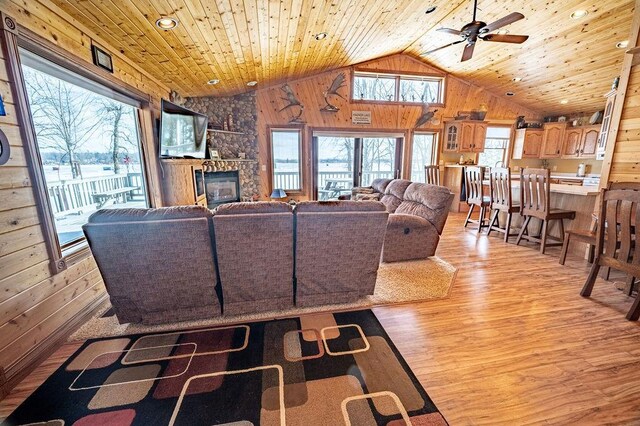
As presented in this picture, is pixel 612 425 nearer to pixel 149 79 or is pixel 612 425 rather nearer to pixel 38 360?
pixel 38 360

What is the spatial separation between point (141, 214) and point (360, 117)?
545cm

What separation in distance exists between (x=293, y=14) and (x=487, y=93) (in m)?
5.88

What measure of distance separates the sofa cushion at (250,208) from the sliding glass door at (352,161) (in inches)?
175

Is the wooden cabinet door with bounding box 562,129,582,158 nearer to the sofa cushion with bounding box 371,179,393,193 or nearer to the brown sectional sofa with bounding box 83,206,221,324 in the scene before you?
the sofa cushion with bounding box 371,179,393,193

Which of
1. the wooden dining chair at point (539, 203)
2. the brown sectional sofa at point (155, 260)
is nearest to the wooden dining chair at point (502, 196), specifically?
the wooden dining chair at point (539, 203)

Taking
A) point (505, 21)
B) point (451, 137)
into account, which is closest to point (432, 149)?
point (451, 137)

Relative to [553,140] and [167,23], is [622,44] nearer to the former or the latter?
[553,140]

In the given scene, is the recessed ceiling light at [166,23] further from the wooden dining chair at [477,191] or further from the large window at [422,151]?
the large window at [422,151]

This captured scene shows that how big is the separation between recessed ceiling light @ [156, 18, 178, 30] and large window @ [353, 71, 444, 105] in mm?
4412

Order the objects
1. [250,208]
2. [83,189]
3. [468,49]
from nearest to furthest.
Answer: [250,208]
[83,189]
[468,49]

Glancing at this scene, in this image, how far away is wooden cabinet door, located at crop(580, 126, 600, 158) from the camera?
19.4 feet

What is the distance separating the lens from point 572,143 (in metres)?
6.34

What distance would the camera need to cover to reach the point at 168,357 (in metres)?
1.68

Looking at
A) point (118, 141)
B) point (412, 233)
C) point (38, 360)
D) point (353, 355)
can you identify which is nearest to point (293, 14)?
point (118, 141)
